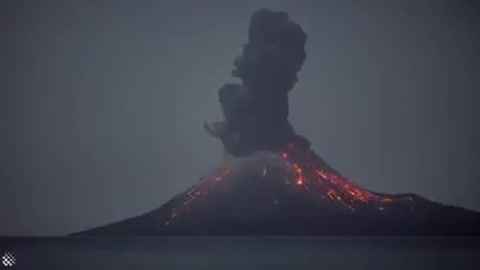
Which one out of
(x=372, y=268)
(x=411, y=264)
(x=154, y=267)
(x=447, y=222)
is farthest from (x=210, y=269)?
(x=447, y=222)

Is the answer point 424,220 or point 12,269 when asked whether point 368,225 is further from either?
point 12,269

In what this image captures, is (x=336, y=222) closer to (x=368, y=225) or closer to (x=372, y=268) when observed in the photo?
(x=368, y=225)

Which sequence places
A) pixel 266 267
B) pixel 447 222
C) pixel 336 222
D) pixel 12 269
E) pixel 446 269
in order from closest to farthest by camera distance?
pixel 12 269, pixel 446 269, pixel 266 267, pixel 447 222, pixel 336 222

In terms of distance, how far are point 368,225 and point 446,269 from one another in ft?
303

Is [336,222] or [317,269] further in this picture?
[336,222]

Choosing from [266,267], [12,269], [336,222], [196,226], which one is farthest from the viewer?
[196,226]

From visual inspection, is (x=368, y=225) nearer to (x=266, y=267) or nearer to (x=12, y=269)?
(x=266, y=267)

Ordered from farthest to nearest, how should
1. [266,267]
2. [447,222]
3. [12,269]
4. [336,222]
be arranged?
[336,222], [447,222], [266,267], [12,269]

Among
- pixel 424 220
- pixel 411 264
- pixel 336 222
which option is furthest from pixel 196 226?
pixel 411 264

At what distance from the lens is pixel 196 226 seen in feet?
481

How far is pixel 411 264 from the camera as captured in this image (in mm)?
54656

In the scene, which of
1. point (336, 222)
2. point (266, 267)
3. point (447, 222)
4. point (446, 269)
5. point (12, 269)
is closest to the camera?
point (12, 269)

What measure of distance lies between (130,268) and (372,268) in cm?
1786

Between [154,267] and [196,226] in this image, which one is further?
[196,226]
